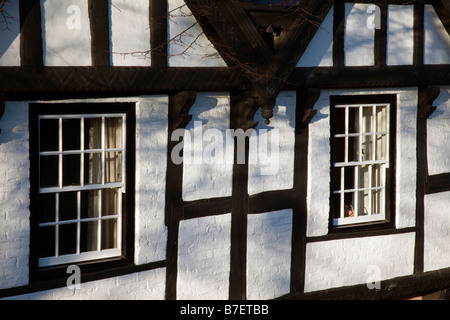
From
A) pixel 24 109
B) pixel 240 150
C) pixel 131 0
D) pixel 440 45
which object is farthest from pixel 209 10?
pixel 440 45

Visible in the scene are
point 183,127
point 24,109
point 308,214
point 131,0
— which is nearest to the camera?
point 24,109

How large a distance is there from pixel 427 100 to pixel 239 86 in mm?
2517

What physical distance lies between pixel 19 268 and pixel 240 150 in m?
2.48

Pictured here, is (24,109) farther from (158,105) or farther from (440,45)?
(440,45)

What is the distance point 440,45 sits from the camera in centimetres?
850

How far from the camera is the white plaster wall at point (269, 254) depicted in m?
7.55

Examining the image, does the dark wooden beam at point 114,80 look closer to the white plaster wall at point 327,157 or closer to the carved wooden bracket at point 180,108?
the carved wooden bracket at point 180,108

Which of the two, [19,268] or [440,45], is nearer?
[19,268]

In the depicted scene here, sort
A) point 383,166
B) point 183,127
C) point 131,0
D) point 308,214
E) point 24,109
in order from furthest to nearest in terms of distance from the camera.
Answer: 1. point 383,166
2. point 308,214
3. point 183,127
4. point 131,0
5. point 24,109

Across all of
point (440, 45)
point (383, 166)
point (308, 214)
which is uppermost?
point (440, 45)

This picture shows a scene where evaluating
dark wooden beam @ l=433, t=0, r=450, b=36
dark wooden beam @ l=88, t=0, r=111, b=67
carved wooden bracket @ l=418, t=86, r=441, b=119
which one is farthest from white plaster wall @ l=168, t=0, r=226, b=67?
dark wooden beam @ l=433, t=0, r=450, b=36

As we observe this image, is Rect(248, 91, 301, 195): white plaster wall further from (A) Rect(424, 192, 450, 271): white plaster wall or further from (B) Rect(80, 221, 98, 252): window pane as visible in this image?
(A) Rect(424, 192, 450, 271): white plaster wall

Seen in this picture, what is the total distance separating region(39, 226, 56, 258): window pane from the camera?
21.6 feet

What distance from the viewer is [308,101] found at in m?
7.64
